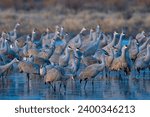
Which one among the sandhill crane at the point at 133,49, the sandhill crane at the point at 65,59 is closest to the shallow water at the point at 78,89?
the sandhill crane at the point at 65,59

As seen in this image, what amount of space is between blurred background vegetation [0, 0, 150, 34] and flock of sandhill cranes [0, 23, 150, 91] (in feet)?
22.7

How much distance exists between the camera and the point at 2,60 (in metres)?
19.7

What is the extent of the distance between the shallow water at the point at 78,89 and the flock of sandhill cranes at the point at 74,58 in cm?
21

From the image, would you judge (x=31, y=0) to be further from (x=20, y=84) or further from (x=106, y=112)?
(x=106, y=112)

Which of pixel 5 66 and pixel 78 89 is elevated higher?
pixel 5 66

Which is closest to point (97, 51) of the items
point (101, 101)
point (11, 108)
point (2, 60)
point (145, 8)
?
point (2, 60)

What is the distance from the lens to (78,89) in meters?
17.6

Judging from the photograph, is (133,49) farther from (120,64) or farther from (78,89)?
(78,89)

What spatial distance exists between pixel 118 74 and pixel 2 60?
2.58 m

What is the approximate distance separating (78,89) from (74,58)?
4.12ft

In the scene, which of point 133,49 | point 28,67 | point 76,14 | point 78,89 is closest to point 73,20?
point 76,14

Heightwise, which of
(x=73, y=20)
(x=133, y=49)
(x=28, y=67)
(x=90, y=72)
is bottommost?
(x=90, y=72)

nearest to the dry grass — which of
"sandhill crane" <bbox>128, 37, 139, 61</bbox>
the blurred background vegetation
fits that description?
the blurred background vegetation

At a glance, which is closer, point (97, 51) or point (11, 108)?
point (11, 108)
